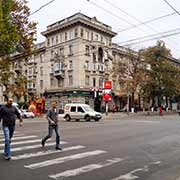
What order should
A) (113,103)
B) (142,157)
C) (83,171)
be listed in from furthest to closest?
(113,103) < (142,157) < (83,171)

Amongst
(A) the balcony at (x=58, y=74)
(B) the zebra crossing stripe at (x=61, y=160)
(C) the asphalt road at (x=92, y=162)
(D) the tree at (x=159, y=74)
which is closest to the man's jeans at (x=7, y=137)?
(C) the asphalt road at (x=92, y=162)

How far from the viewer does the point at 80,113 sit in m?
34.8

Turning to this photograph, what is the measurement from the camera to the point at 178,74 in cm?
6906

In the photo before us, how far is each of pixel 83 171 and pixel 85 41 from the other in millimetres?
52083

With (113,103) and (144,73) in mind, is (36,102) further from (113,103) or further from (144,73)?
(144,73)

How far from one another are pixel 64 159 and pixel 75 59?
49782 millimetres

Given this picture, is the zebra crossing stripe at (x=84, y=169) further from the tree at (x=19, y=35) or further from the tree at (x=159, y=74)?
the tree at (x=159, y=74)

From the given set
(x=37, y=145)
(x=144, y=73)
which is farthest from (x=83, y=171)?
(x=144, y=73)

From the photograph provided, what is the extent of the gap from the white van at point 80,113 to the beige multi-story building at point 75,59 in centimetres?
2277

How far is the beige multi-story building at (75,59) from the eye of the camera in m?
58.6

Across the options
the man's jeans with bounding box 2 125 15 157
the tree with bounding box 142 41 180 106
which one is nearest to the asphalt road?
the man's jeans with bounding box 2 125 15 157

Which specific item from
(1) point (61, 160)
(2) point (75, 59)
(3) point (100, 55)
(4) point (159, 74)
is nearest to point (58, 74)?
(2) point (75, 59)

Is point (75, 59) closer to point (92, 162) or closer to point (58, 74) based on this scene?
point (58, 74)

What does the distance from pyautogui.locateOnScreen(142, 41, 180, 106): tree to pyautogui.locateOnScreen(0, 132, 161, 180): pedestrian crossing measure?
174 ft
